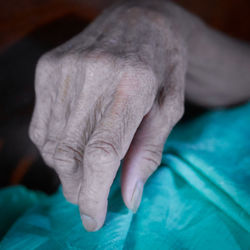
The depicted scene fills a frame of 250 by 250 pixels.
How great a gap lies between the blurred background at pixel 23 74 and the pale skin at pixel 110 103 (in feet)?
0.90

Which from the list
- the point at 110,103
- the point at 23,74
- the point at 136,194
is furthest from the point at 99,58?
the point at 23,74

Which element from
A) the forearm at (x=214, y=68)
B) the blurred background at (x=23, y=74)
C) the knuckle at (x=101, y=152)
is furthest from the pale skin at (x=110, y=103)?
the blurred background at (x=23, y=74)

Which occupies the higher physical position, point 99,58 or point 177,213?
point 99,58

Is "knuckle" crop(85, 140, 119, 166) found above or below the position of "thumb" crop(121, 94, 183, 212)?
above

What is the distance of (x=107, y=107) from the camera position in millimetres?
414

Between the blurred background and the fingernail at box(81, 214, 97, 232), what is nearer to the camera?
the fingernail at box(81, 214, 97, 232)

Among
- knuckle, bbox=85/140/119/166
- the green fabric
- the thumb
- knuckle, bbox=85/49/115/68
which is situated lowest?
the green fabric

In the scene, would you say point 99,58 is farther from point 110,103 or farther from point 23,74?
point 23,74

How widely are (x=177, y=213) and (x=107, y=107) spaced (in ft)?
0.76

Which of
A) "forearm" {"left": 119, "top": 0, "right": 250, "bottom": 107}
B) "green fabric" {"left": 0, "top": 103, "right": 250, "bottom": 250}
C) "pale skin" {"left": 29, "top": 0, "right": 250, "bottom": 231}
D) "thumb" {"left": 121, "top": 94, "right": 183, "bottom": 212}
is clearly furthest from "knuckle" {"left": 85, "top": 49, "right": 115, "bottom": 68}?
"forearm" {"left": 119, "top": 0, "right": 250, "bottom": 107}

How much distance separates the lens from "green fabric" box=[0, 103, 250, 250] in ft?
1.38

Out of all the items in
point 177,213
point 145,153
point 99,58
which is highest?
point 99,58

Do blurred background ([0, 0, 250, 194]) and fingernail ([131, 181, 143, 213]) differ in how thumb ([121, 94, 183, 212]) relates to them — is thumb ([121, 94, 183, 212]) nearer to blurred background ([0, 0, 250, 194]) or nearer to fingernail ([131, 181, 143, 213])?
fingernail ([131, 181, 143, 213])

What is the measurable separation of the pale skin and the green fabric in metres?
0.04
